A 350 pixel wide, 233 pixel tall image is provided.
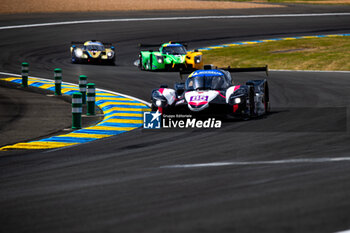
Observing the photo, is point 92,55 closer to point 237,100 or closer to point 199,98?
point 199,98

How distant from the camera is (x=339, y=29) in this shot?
150ft

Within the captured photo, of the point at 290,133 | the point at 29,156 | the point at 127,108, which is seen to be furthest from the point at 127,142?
the point at 127,108

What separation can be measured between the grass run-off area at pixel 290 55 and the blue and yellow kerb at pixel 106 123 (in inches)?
433

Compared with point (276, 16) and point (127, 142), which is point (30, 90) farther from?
point (276, 16)

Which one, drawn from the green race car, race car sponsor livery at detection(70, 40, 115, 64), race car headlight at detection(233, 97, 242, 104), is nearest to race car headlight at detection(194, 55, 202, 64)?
the green race car

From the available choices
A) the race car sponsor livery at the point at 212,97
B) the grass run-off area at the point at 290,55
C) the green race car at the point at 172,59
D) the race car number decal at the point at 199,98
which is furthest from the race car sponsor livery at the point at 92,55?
the race car number decal at the point at 199,98

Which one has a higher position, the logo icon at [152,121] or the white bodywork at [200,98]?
the white bodywork at [200,98]

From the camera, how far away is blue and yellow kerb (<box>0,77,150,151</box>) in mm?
Result: 12875

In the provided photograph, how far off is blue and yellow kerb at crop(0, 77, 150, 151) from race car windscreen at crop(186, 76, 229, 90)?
157cm

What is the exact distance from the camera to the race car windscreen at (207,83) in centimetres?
1509

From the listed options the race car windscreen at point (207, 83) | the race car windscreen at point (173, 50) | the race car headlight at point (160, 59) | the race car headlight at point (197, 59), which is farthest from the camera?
the race car windscreen at point (173, 50)

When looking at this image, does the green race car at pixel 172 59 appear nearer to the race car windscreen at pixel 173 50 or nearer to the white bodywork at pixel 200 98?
the race car windscreen at pixel 173 50

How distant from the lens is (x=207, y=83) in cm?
1517

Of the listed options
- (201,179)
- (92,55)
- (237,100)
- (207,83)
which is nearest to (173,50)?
(92,55)
